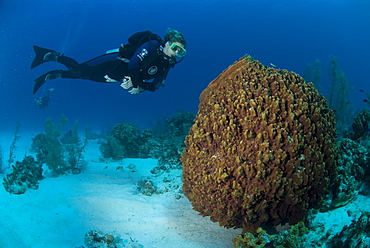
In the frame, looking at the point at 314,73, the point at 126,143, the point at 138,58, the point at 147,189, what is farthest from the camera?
the point at 314,73

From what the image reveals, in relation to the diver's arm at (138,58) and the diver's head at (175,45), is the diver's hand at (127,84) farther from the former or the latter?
the diver's head at (175,45)

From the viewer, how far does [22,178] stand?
6.54 meters

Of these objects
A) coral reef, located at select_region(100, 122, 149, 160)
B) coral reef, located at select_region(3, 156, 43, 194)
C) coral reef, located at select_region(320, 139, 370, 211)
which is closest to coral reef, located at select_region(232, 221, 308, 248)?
coral reef, located at select_region(320, 139, 370, 211)

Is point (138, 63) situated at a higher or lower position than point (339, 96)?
lower

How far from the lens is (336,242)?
2.96 m

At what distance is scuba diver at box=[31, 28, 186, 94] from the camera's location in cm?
677

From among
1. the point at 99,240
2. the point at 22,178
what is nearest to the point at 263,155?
the point at 99,240

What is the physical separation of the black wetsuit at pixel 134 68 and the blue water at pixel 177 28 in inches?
1399

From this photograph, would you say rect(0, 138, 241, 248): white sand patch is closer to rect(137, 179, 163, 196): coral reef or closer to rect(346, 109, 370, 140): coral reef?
rect(137, 179, 163, 196): coral reef

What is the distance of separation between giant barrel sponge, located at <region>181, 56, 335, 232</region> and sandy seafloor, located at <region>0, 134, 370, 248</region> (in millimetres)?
575

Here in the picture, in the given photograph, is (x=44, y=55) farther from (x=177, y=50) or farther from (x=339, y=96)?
(x=339, y=96)

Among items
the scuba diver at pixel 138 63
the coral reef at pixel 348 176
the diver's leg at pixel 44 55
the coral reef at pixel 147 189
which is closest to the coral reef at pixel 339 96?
the coral reef at pixel 348 176

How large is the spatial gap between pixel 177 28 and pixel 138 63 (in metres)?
84.3

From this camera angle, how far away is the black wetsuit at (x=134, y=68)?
22.6ft
